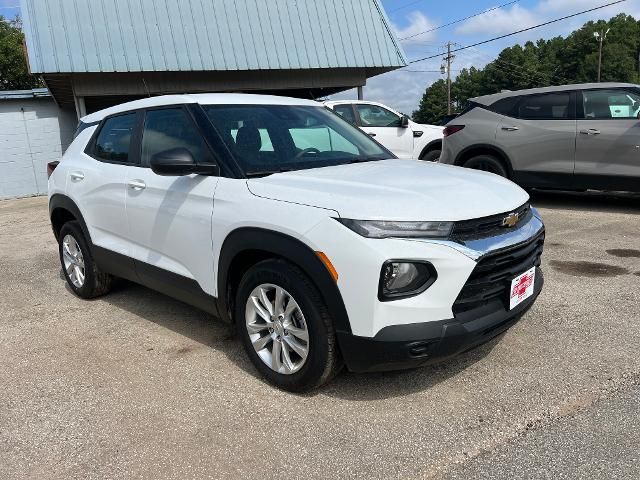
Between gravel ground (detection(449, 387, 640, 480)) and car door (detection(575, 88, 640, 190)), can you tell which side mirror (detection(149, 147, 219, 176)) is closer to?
gravel ground (detection(449, 387, 640, 480))

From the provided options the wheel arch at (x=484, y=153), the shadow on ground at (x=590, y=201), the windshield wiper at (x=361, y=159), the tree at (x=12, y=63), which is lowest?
the shadow on ground at (x=590, y=201)

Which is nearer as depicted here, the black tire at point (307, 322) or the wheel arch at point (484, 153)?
the black tire at point (307, 322)

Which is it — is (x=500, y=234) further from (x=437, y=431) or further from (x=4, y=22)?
(x=4, y=22)

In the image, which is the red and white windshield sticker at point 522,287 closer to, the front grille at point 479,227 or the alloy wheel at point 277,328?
the front grille at point 479,227

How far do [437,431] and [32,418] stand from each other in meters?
2.22

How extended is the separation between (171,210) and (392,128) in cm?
787

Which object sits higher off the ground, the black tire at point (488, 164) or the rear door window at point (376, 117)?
the rear door window at point (376, 117)

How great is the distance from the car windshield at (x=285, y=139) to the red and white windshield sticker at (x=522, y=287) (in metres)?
1.40

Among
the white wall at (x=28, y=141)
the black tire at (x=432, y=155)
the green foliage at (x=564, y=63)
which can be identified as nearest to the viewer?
the black tire at (x=432, y=155)

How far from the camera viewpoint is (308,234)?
9.37 ft

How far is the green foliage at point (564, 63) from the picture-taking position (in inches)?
2830

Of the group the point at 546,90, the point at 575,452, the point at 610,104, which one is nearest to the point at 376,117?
the point at 546,90

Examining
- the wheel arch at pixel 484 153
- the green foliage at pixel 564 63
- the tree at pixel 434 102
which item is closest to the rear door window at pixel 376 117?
the wheel arch at pixel 484 153

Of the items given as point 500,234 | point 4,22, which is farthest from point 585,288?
point 4,22
